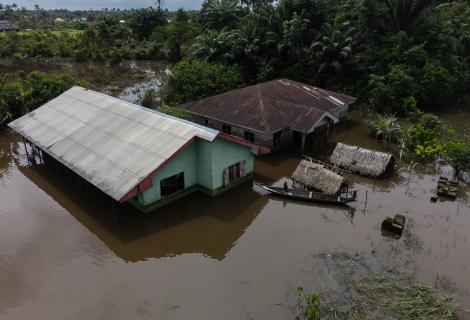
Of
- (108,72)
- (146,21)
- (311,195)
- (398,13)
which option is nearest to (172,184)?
(311,195)

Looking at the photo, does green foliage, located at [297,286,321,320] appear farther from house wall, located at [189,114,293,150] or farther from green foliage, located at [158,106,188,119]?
green foliage, located at [158,106,188,119]

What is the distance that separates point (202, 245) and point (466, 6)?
3864 centimetres

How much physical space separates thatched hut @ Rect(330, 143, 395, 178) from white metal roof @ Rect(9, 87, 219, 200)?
26.4ft

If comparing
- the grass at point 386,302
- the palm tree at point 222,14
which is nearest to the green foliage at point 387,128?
the grass at point 386,302

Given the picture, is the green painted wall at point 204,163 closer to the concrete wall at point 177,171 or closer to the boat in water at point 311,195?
the concrete wall at point 177,171

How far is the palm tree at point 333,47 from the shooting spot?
108ft

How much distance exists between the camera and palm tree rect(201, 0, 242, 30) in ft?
146

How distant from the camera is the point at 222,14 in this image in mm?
44594

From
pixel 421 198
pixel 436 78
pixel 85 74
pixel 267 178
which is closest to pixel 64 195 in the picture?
pixel 267 178

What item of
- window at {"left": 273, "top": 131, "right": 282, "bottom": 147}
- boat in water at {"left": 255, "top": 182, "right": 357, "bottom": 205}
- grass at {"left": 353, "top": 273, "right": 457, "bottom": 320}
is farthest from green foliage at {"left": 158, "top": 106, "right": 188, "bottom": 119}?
grass at {"left": 353, "top": 273, "right": 457, "bottom": 320}

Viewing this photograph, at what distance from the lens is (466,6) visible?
37.6m

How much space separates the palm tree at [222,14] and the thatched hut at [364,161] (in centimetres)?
2890

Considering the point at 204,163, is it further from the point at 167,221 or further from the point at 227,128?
the point at 227,128

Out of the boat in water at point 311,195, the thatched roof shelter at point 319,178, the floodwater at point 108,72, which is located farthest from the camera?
the floodwater at point 108,72
